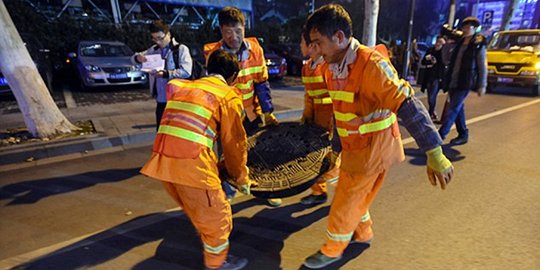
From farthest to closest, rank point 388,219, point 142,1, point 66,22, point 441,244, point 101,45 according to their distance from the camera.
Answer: point 142,1
point 66,22
point 101,45
point 388,219
point 441,244

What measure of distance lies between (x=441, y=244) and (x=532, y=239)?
738 millimetres

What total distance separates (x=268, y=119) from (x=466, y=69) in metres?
3.20

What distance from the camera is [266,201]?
3.38 m

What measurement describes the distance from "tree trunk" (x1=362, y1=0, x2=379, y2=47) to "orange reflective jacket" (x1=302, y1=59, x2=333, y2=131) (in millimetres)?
6750

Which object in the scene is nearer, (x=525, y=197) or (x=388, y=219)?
(x=388, y=219)

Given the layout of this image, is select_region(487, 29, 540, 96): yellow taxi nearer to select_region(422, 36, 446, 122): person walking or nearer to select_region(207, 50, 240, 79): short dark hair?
select_region(422, 36, 446, 122): person walking

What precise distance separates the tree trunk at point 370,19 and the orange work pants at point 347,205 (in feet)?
25.9

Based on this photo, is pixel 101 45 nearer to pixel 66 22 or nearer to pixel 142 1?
pixel 66 22

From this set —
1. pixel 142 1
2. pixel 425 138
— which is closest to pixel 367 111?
pixel 425 138

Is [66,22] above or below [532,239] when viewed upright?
above

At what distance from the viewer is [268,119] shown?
3.45m

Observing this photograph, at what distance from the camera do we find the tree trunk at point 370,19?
889 centimetres

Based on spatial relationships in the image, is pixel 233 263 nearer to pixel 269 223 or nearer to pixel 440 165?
pixel 269 223

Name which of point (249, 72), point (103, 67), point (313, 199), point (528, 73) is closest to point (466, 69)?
point (313, 199)
